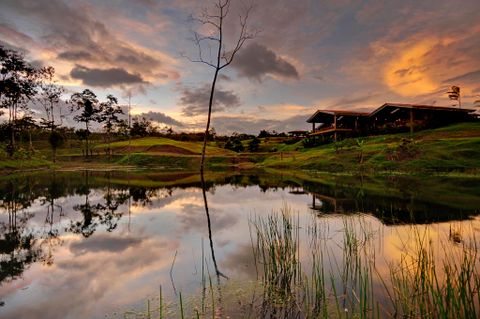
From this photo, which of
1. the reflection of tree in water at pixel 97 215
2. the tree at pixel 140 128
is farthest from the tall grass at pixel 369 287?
the tree at pixel 140 128

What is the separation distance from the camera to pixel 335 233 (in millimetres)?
9383

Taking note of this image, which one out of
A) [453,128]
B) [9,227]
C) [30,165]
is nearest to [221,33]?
[9,227]

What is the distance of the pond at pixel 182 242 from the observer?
541 cm

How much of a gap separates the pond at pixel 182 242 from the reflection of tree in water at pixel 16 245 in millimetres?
25

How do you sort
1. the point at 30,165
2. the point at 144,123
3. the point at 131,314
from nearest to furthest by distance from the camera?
1. the point at 131,314
2. the point at 30,165
3. the point at 144,123

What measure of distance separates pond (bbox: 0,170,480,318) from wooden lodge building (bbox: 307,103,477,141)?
37531mm

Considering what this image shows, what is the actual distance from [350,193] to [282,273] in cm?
1317

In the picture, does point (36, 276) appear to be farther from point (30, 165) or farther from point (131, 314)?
point (30, 165)

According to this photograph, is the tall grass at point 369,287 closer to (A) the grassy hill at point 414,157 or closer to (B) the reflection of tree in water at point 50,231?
(B) the reflection of tree in water at point 50,231

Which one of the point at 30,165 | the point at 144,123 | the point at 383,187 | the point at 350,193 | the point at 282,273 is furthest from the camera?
the point at 144,123

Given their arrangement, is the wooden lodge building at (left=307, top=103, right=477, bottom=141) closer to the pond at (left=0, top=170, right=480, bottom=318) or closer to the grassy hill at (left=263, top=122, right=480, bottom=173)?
the grassy hill at (left=263, top=122, right=480, bottom=173)

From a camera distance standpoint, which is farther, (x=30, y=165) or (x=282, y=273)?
(x=30, y=165)

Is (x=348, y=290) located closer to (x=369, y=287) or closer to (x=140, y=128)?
(x=369, y=287)

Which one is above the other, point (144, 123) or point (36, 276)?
point (144, 123)
